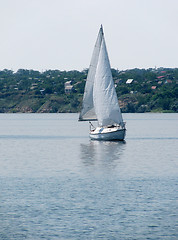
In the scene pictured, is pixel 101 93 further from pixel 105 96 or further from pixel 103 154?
pixel 103 154

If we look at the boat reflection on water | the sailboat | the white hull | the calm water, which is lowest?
the calm water

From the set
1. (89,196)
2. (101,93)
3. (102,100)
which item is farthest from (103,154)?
(89,196)

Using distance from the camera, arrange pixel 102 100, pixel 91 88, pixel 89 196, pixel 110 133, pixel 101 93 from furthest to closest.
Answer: pixel 91 88 → pixel 101 93 → pixel 102 100 → pixel 110 133 → pixel 89 196

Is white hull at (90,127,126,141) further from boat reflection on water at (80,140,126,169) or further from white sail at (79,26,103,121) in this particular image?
white sail at (79,26,103,121)

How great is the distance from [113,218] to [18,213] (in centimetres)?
528

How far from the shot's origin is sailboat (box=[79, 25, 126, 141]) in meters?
76.9

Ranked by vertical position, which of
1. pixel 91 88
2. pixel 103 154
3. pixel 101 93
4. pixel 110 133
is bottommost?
pixel 103 154

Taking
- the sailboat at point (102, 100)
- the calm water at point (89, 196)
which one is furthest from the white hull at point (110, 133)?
the calm water at point (89, 196)

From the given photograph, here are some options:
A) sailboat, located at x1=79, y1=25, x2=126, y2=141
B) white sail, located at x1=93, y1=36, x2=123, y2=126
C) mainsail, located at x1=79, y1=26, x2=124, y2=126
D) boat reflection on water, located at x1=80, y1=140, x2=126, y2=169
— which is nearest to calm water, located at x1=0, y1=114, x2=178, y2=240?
boat reflection on water, located at x1=80, y1=140, x2=126, y2=169

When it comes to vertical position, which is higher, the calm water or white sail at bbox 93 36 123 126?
white sail at bbox 93 36 123 126

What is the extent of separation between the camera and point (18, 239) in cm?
2630

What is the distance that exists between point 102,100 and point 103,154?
15.7 metres

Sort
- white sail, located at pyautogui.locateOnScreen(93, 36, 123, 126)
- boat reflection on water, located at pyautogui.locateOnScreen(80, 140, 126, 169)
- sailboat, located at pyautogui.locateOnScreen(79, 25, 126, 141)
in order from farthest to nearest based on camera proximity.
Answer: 1. white sail, located at pyautogui.locateOnScreen(93, 36, 123, 126)
2. sailboat, located at pyautogui.locateOnScreen(79, 25, 126, 141)
3. boat reflection on water, located at pyautogui.locateOnScreen(80, 140, 126, 169)

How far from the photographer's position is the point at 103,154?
209ft
